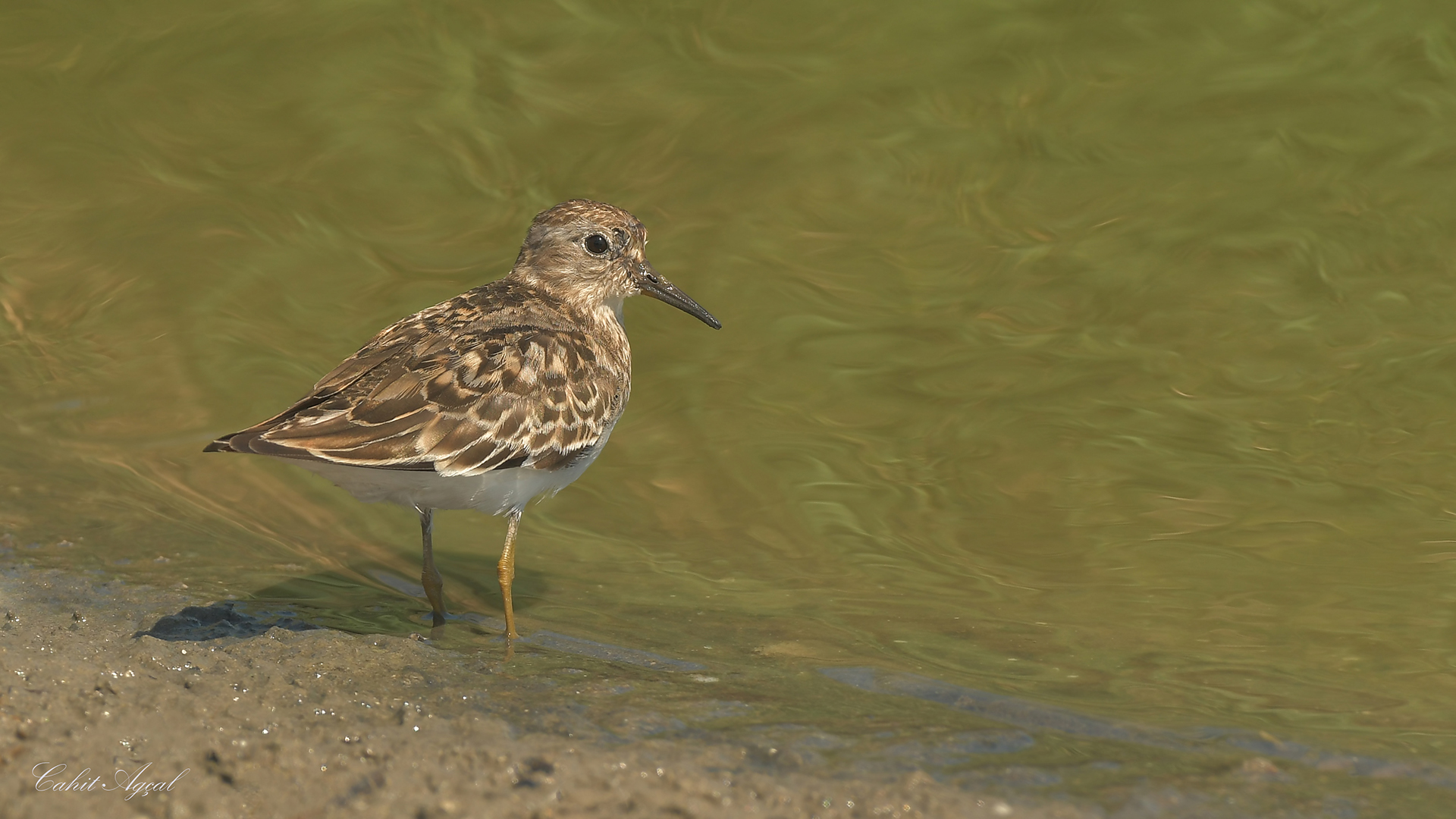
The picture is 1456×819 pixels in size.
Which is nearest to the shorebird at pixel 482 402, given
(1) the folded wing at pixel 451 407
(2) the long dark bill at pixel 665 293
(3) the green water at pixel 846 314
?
(1) the folded wing at pixel 451 407

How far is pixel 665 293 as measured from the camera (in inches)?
338

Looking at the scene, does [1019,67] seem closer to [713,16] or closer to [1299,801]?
[713,16]

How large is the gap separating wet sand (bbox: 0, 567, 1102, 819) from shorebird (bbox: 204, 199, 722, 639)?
3.14ft

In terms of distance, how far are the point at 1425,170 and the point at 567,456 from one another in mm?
7159

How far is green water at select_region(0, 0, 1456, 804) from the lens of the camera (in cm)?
720

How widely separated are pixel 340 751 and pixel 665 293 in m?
4.21

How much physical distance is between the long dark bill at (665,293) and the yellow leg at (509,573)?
1889mm

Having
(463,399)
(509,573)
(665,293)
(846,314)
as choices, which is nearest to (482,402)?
(463,399)

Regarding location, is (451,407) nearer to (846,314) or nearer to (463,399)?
(463,399)

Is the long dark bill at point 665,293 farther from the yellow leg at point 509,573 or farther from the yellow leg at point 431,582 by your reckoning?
the yellow leg at point 431,582

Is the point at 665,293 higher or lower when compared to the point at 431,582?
higher

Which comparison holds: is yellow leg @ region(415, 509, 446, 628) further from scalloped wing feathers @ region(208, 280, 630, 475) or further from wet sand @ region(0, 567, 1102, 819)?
wet sand @ region(0, 567, 1102, 819)

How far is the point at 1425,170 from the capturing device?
10.6m

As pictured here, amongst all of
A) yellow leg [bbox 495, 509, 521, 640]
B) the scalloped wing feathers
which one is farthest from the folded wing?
yellow leg [bbox 495, 509, 521, 640]
